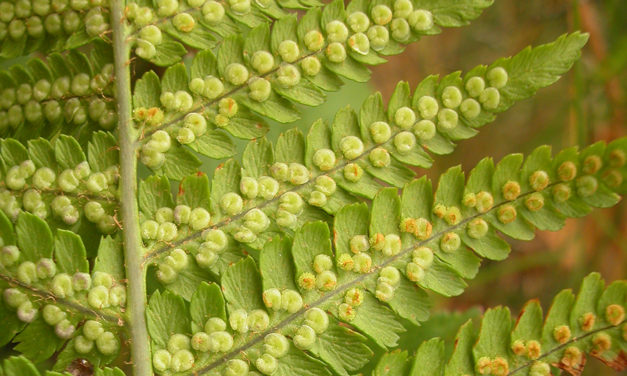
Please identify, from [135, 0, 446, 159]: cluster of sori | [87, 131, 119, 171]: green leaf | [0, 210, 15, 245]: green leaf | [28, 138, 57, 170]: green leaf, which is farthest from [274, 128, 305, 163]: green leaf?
[0, 210, 15, 245]: green leaf

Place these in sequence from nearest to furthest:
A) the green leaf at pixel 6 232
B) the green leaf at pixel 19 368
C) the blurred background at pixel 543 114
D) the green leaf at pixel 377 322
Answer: the green leaf at pixel 19 368, the green leaf at pixel 6 232, the green leaf at pixel 377 322, the blurred background at pixel 543 114

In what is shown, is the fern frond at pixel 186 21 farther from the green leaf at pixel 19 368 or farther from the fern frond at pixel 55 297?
→ the green leaf at pixel 19 368

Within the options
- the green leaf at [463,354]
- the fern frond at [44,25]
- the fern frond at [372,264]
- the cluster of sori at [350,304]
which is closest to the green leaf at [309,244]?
the fern frond at [372,264]

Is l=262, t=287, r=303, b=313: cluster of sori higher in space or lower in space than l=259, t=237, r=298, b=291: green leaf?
lower

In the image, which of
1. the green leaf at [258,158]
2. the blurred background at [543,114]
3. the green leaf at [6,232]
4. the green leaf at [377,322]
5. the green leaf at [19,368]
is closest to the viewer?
the green leaf at [19,368]

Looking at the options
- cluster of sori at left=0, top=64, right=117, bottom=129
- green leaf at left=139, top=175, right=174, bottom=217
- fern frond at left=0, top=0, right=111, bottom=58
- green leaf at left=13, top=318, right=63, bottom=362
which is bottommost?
green leaf at left=13, top=318, right=63, bottom=362

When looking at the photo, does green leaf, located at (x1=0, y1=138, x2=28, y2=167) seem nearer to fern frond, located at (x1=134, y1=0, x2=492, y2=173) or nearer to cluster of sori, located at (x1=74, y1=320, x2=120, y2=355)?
fern frond, located at (x1=134, y1=0, x2=492, y2=173)
